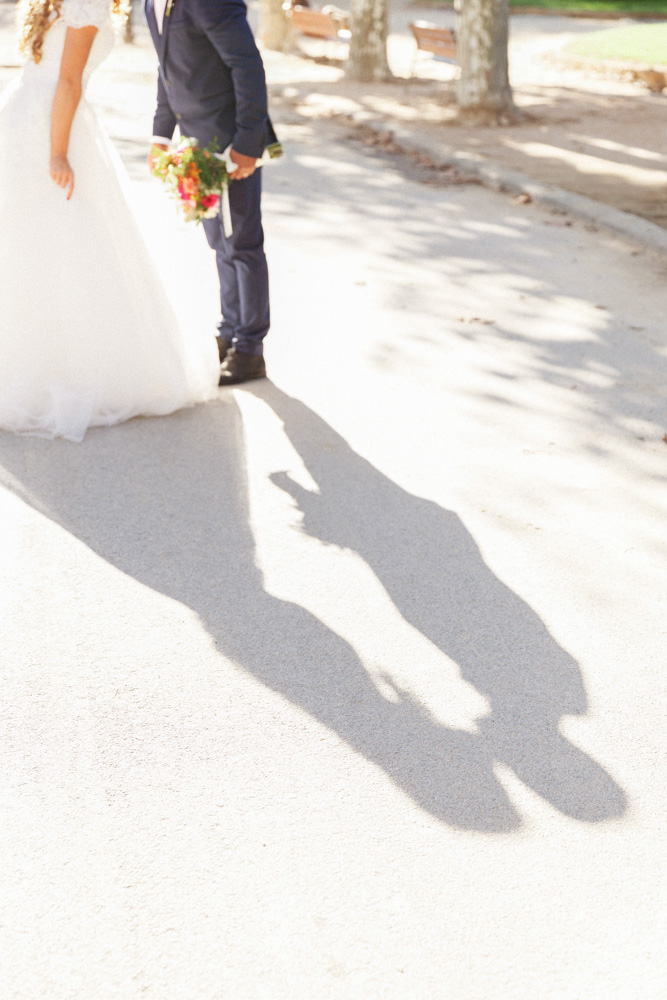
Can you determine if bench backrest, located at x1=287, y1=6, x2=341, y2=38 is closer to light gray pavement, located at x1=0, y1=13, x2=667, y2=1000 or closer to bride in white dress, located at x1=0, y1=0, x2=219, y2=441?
light gray pavement, located at x1=0, y1=13, x2=667, y2=1000

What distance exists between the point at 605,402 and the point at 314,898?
374 centimetres

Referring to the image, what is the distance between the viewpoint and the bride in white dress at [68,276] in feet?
16.7

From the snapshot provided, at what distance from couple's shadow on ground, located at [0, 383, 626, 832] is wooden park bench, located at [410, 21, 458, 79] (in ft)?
47.5

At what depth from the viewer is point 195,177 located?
5.32 metres

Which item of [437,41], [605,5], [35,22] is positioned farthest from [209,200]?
[605,5]

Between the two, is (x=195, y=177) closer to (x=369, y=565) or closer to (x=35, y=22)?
(x=35, y=22)

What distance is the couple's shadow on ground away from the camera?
315cm

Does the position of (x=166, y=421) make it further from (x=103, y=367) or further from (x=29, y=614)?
(x=29, y=614)

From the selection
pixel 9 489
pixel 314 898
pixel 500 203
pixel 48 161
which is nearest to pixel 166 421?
pixel 9 489

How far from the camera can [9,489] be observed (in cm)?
466

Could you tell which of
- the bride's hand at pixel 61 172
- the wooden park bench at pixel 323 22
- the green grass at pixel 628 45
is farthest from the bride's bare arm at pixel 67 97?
the wooden park bench at pixel 323 22

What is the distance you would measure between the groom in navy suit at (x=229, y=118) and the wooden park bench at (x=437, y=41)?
1368 cm

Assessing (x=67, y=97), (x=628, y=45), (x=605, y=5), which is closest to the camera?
(x=67, y=97)

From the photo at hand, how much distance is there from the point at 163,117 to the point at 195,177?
0.77 metres
